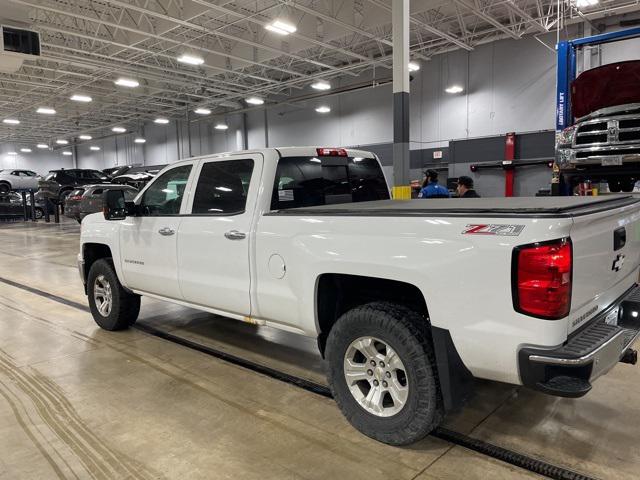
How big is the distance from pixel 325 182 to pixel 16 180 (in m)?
26.6

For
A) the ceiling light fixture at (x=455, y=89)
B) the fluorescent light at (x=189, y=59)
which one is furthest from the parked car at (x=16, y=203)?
the ceiling light fixture at (x=455, y=89)

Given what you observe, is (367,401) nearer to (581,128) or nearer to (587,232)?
(587,232)

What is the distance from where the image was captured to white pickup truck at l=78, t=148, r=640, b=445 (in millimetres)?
2041

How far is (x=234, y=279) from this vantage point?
11.3 ft

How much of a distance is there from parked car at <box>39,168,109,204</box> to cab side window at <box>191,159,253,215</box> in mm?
18479

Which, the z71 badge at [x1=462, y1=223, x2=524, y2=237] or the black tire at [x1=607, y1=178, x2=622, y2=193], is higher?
the black tire at [x1=607, y1=178, x2=622, y2=193]

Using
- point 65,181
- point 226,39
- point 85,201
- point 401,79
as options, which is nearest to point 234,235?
point 401,79

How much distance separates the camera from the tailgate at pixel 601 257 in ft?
6.98

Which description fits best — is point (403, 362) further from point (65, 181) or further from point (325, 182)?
point (65, 181)

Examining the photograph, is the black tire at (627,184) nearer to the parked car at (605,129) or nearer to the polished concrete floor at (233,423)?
the parked car at (605,129)

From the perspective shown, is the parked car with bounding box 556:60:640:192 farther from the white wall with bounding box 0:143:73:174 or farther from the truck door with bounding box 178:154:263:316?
the white wall with bounding box 0:143:73:174

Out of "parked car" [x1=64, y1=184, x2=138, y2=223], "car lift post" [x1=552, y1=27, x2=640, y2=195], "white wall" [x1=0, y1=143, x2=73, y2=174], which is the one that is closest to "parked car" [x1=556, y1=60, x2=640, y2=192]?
"car lift post" [x1=552, y1=27, x2=640, y2=195]

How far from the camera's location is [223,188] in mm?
3695

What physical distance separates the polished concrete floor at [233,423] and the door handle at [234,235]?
115 cm
